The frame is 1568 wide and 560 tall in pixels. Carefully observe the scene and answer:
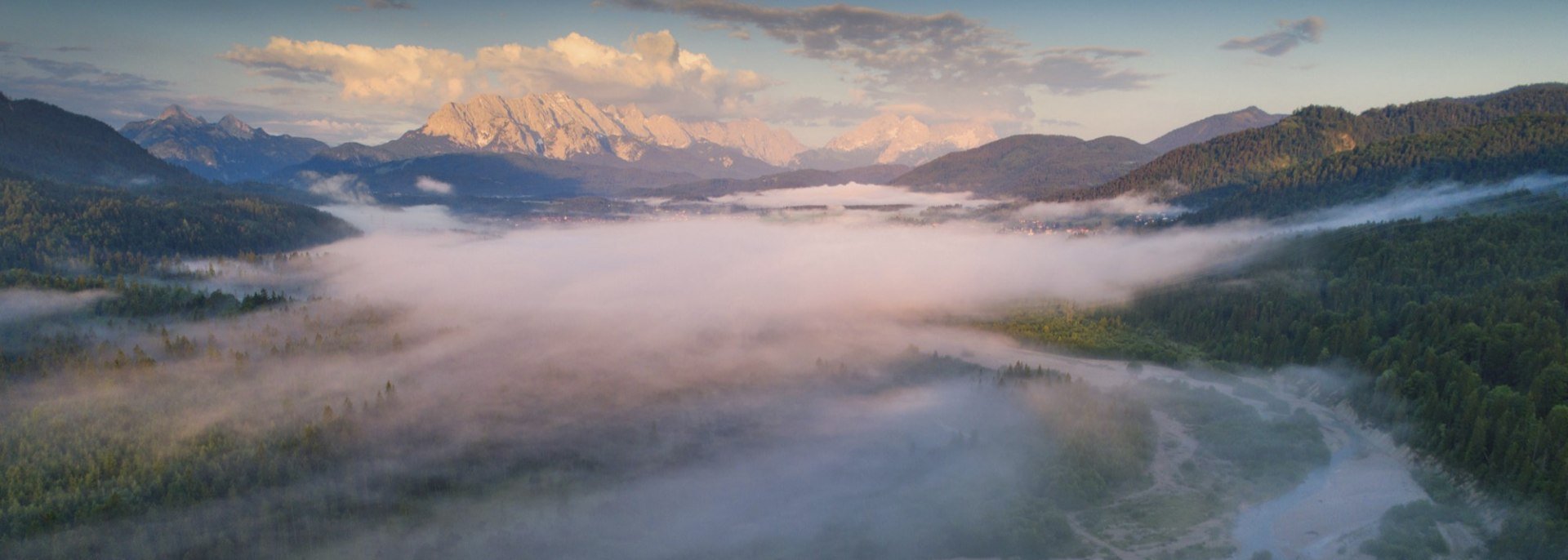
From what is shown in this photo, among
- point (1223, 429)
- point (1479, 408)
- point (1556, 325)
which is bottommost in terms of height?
point (1223, 429)

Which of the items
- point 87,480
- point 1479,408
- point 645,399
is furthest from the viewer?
point 645,399

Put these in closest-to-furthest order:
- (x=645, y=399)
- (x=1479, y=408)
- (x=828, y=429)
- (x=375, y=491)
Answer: (x=1479, y=408) → (x=375, y=491) → (x=828, y=429) → (x=645, y=399)

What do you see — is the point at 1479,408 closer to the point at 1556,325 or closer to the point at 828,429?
the point at 1556,325

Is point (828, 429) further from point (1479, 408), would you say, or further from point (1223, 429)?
A: point (1479, 408)

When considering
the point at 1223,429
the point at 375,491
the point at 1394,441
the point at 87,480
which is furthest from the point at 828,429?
the point at 87,480

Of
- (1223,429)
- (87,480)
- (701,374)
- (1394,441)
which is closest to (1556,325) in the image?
(1394,441)

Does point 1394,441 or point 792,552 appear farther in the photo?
point 1394,441

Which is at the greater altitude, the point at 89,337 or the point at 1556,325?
the point at 1556,325

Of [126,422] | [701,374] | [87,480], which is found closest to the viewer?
[87,480]

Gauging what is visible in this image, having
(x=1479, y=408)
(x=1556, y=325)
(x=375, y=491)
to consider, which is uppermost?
(x=1556, y=325)
